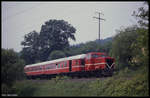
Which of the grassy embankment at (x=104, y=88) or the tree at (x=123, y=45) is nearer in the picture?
the grassy embankment at (x=104, y=88)

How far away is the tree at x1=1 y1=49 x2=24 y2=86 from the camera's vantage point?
20.0 m

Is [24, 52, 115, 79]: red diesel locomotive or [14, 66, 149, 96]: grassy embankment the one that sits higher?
[24, 52, 115, 79]: red diesel locomotive

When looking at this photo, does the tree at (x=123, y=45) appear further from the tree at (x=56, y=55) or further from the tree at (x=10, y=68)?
the tree at (x=56, y=55)

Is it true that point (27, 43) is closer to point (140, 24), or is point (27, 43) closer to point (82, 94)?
point (82, 94)

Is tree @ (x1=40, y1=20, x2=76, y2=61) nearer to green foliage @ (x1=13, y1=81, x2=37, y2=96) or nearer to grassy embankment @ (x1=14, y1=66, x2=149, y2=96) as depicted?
grassy embankment @ (x1=14, y1=66, x2=149, y2=96)

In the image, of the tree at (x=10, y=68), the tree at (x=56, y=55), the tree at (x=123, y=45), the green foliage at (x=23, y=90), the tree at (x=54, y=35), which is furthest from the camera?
the tree at (x=54, y=35)

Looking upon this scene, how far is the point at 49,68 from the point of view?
36.6m

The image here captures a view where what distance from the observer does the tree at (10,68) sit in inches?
789

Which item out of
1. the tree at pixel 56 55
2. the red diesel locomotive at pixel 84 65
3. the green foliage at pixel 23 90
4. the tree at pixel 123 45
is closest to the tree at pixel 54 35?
the tree at pixel 56 55

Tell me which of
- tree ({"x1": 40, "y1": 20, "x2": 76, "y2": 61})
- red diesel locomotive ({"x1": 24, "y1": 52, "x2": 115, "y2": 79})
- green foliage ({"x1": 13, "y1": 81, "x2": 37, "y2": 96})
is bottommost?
green foliage ({"x1": 13, "y1": 81, "x2": 37, "y2": 96})

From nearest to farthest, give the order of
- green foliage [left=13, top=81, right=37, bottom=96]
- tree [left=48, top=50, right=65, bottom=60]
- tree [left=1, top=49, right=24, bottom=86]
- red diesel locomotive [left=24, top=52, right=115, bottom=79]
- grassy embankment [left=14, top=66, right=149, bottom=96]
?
grassy embankment [left=14, top=66, right=149, bottom=96] < tree [left=1, top=49, right=24, bottom=86] < green foliage [left=13, top=81, right=37, bottom=96] < red diesel locomotive [left=24, top=52, right=115, bottom=79] < tree [left=48, top=50, right=65, bottom=60]

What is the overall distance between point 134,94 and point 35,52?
119 ft

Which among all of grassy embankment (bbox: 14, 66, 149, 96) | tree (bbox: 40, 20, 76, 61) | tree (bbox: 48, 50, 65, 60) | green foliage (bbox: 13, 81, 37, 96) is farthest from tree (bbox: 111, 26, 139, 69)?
tree (bbox: 40, 20, 76, 61)

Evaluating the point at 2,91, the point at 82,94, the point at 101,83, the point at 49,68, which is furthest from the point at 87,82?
the point at 49,68
